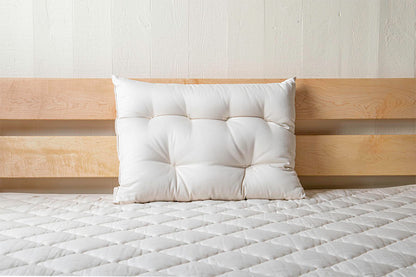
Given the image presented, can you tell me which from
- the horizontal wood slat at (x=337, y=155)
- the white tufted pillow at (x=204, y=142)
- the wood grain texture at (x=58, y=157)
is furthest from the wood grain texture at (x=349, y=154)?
the wood grain texture at (x=58, y=157)

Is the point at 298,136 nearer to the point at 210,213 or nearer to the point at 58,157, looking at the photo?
the point at 210,213

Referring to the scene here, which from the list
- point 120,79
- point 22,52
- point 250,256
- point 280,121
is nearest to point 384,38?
point 280,121

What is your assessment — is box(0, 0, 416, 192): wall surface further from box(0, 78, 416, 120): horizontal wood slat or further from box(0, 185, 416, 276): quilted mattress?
box(0, 185, 416, 276): quilted mattress

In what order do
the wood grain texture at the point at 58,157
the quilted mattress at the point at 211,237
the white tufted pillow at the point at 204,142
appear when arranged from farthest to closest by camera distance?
1. the wood grain texture at the point at 58,157
2. the white tufted pillow at the point at 204,142
3. the quilted mattress at the point at 211,237

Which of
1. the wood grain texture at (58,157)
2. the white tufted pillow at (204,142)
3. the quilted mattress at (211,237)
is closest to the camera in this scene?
the quilted mattress at (211,237)

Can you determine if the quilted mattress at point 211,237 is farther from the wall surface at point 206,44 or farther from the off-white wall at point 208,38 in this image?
the off-white wall at point 208,38

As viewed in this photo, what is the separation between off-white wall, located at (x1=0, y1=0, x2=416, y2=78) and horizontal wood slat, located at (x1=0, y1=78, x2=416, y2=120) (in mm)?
88

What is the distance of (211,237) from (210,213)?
9.0 inches

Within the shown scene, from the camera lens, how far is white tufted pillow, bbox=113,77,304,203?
1.21m

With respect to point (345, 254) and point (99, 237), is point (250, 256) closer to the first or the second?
point (345, 254)

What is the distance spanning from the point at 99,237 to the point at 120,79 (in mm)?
683

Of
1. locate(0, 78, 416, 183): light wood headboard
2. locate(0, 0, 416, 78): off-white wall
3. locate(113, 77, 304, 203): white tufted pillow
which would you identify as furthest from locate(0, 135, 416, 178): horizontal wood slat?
locate(0, 0, 416, 78): off-white wall

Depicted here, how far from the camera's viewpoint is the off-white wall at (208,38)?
1494mm

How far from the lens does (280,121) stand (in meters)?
1.33
